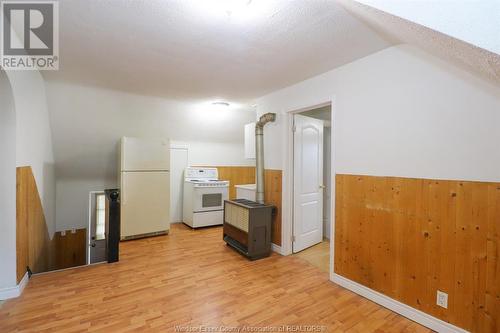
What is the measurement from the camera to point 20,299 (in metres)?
2.20

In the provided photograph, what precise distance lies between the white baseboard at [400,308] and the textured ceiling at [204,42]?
7.68 feet

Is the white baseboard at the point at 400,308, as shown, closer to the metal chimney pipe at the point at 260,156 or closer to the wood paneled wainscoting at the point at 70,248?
the metal chimney pipe at the point at 260,156

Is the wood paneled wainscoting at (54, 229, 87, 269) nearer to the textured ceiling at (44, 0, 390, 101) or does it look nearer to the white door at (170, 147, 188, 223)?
the white door at (170, 147, 188, 223)

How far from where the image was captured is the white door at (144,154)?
3.92m

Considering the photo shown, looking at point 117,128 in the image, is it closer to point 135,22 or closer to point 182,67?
point 182,67

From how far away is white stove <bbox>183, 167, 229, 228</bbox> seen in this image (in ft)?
15.1

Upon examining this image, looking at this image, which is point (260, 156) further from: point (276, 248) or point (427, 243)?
point (427, 243)

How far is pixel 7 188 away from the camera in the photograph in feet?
7.27

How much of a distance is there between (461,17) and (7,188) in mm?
3547

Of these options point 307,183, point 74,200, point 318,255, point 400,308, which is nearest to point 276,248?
point 318,255

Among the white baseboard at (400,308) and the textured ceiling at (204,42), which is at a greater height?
the textured ceiling at (204,42)

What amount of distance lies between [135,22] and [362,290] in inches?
125
